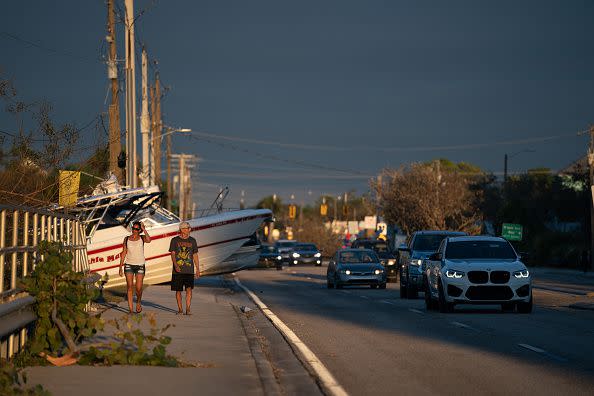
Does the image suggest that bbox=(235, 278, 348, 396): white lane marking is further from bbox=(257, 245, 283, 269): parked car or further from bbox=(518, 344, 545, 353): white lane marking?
bbox=(257, 245, 283, 269): parked car

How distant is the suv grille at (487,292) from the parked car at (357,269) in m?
16.2

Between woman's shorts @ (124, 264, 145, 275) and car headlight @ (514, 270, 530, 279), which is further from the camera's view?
car headlight @ (514, 270, 530, 279)

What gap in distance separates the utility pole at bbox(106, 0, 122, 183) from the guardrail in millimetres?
16823

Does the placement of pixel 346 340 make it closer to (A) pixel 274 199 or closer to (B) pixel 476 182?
(B) pixel 476 182

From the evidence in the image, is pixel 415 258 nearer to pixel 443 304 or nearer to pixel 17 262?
pixel 443 304

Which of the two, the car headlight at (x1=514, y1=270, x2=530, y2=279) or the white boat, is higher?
the white boat

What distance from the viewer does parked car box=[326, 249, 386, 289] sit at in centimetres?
4209

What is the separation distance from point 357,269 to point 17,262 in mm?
27465

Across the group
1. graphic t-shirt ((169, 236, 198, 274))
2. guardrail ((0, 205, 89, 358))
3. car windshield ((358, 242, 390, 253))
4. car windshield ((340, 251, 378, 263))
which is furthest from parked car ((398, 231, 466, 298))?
car windshield ((358, 242, 390, 253))

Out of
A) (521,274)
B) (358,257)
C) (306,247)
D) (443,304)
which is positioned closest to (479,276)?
(521,274)

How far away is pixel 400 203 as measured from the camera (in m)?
88.4

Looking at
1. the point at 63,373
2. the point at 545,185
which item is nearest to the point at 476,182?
the point at 545,185

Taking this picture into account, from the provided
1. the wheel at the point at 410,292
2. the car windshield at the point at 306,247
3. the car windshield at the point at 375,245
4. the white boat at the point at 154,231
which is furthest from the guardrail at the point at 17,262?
the car windshield at the point at 306,247

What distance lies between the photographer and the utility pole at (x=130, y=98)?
37125 mm
